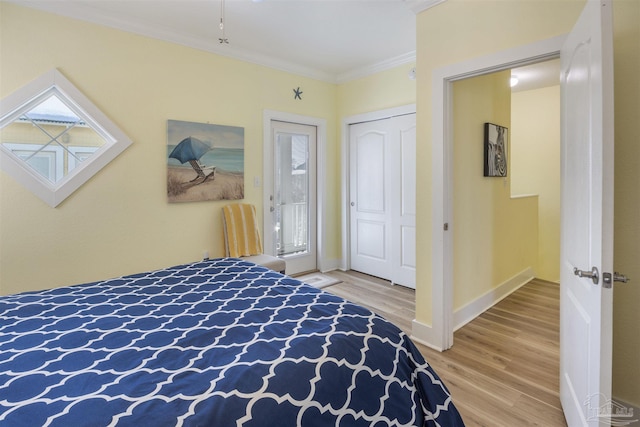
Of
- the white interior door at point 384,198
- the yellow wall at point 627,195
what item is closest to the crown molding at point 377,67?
the white interior door at point 384,198

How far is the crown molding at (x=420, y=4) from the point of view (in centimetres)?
233

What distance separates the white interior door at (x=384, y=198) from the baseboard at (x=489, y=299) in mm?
829

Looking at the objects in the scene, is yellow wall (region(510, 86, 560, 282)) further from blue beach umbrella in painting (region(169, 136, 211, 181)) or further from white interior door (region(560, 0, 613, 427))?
blue beach umbrella in painting (region(169, 136, 211, 181))

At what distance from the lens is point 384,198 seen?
4.05 m

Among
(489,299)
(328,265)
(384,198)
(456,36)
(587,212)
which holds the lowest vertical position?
A: (489,299)

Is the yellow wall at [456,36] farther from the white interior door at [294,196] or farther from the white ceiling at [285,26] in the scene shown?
the white interior door at [294,196]

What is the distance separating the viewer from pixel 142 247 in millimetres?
2941

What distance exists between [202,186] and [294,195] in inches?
50.2

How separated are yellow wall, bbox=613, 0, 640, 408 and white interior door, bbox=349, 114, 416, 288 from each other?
2148mm

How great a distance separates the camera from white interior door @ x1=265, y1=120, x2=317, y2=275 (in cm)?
400

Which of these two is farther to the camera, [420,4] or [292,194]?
[292,194]

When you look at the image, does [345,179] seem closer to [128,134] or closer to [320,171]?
[320,171]

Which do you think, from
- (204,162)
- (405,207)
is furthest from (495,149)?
(204,162)

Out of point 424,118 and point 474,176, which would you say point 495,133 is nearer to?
point 474,176
